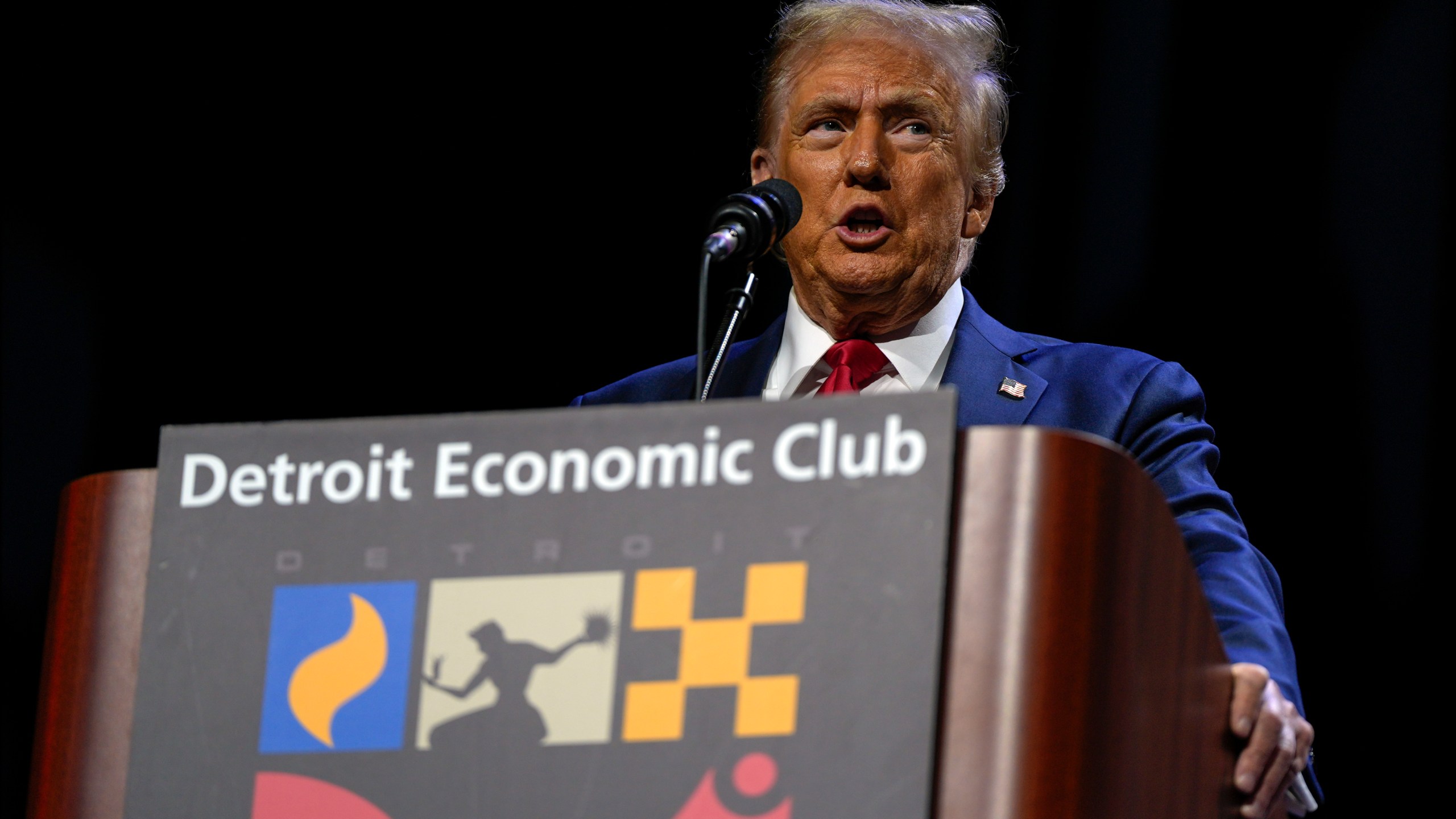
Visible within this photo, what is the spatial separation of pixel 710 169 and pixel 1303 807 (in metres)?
2.07

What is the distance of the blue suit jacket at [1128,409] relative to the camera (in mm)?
1587

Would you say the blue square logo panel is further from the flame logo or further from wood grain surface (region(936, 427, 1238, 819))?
wood grain surface (region(936, 427, 1238, 819))

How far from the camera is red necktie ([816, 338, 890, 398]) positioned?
241 centimetres

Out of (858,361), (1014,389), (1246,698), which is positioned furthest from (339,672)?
(858,361)

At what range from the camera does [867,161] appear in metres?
2.44

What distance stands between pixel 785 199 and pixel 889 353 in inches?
25.9

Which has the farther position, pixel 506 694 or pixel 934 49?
pixel 934 49

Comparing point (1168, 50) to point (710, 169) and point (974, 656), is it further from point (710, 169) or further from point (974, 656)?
point (974, 656)

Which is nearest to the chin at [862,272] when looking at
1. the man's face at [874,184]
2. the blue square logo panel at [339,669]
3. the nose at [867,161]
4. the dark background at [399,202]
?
the man's face at [874,184]

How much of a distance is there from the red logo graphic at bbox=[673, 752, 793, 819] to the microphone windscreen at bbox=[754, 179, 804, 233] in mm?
874

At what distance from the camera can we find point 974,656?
1051 mm

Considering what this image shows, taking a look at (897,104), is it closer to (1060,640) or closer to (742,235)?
(742,235)

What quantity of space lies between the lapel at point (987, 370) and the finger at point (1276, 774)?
80 cm

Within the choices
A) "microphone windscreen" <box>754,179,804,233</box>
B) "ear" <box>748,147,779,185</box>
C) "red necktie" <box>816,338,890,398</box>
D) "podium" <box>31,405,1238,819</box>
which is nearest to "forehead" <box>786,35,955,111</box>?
"ear" <box>748,147,779,185</box>
